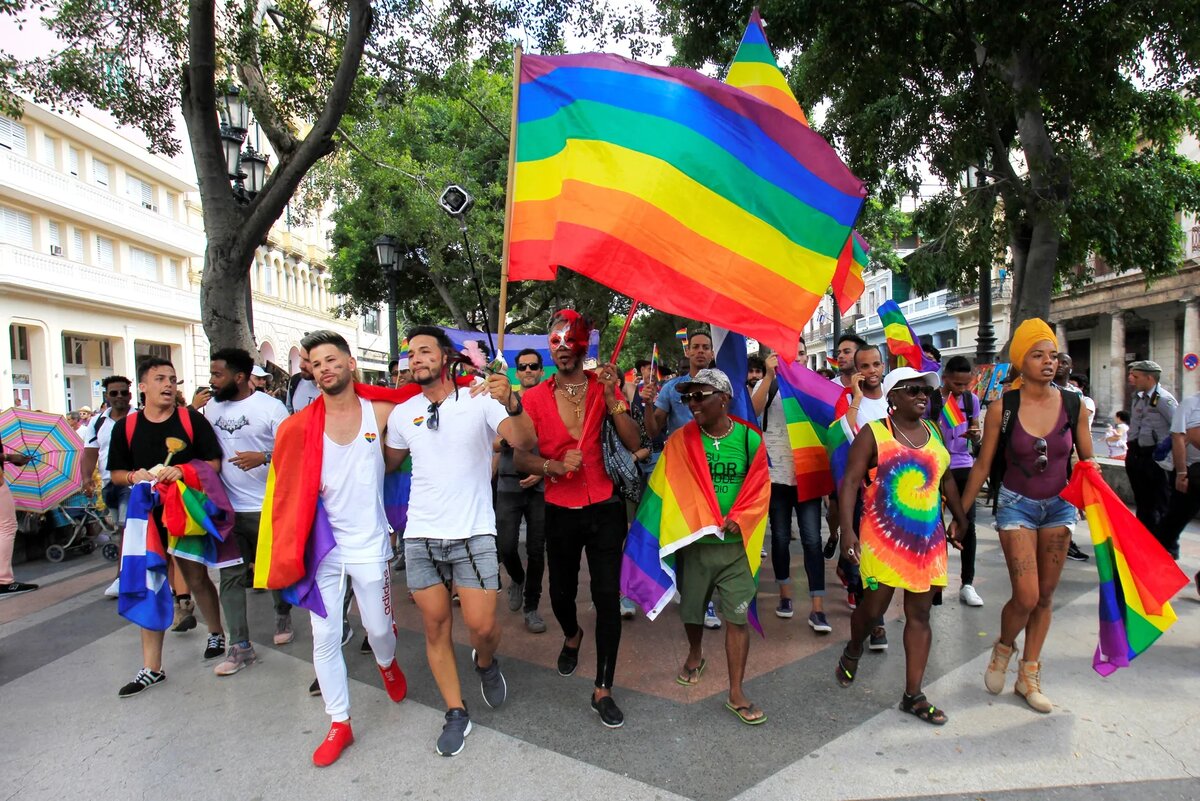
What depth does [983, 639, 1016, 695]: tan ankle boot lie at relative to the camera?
12.2 feet

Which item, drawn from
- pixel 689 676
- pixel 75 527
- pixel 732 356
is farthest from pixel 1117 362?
pixel 75 527

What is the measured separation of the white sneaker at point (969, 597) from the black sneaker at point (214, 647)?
16.9 ft

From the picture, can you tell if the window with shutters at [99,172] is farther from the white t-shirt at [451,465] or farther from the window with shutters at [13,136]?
the white t-shirt at [451,465]

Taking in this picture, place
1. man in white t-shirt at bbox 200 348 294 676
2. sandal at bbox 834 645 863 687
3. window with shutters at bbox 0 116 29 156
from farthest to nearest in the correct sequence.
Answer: window with shutters at bbox 0 116 29 156 < man in white t-shirt at bbox 200 348 294 676 < sandal at bbox 834 645 863 687

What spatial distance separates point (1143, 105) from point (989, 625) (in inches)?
297

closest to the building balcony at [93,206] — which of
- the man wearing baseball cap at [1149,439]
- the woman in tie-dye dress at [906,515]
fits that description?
the woman in tie-dye dress at [906,515]

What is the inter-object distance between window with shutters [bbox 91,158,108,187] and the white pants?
93.8 ft

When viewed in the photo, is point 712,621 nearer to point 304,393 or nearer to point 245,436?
point 245,436

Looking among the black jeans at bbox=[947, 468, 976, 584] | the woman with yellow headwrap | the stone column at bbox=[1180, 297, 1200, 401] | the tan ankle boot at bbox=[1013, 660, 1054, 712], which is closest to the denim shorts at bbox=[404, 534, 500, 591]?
the woman with yellow headwrap

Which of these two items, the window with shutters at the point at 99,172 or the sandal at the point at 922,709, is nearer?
the sandal at the point at 922,709

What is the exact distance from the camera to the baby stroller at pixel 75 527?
7.86m

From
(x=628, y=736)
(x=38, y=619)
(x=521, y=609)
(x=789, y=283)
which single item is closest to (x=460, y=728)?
(x=628, y=736)

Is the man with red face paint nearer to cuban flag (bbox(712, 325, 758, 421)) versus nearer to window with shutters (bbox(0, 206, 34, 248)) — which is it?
cuban flag (bbox(712, 325, 758, 421))

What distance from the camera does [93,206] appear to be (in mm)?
24422
